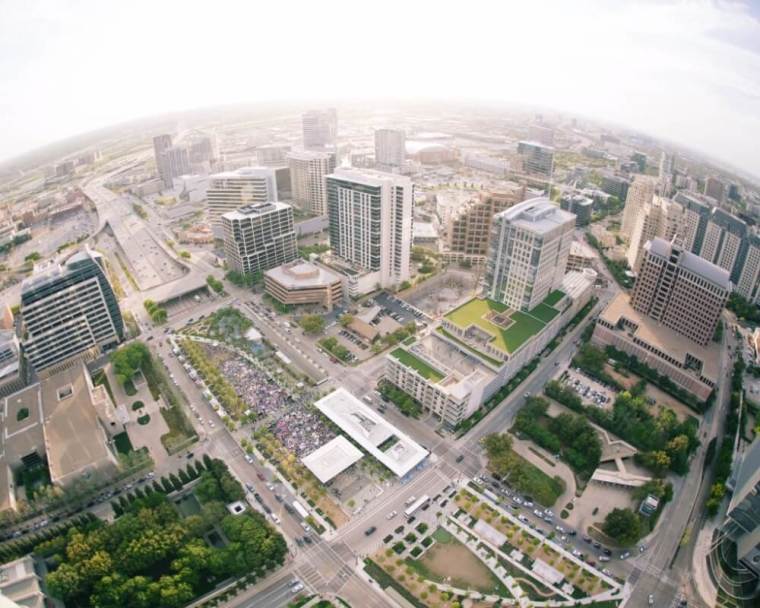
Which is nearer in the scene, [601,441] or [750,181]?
[601,441]

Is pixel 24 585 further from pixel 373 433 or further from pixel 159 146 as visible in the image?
pixel 159 146

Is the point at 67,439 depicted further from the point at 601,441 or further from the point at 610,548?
the point at 601,441

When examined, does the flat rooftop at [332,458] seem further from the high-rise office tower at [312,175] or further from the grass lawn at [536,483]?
the high-rise office tower at [312,175]

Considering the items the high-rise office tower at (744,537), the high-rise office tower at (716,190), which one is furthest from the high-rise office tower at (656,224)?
the high-rise office tower at (744,537)

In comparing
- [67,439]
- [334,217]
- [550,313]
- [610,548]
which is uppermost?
[334,217]

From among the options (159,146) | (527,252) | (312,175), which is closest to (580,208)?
(527,252)

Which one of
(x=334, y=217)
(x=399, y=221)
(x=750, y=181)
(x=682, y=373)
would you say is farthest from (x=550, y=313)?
(x=750, y=181)

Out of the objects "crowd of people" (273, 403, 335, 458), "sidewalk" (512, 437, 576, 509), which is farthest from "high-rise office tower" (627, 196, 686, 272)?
"crowd of people" (273, 403, 335, 458)
